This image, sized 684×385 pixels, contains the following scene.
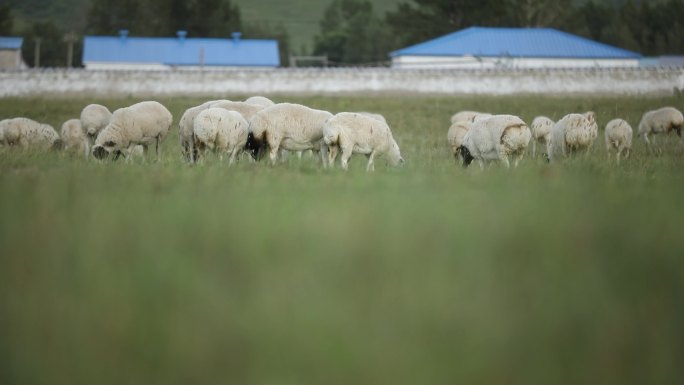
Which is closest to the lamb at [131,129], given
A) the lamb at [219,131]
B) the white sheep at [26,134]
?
the lamb at [219,131]

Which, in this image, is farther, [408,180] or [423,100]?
[423,100]

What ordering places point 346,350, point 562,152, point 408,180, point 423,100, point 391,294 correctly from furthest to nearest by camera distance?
point 423,100
point 562,152
point 408,180
point 391,294
point 346,350

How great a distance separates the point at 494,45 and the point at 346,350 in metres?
73.4

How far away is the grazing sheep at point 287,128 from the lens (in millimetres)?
14648

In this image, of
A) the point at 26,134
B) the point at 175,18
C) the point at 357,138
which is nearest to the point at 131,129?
the point at 26,134

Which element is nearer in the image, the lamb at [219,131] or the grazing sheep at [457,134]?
the lamb at [219,131]

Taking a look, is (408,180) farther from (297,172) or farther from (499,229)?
(499,229)

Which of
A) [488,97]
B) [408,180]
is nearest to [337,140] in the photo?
[408,180]

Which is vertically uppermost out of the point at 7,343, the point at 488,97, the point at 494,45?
the point at 494,45

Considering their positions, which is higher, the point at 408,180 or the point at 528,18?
the point at 528,18

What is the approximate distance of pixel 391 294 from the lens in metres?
3.74

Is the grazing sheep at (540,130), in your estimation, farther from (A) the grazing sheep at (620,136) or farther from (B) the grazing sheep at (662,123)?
(B) the grazing sheep at (662,123)

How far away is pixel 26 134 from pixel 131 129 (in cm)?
403

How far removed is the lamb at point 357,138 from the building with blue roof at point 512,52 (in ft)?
185
